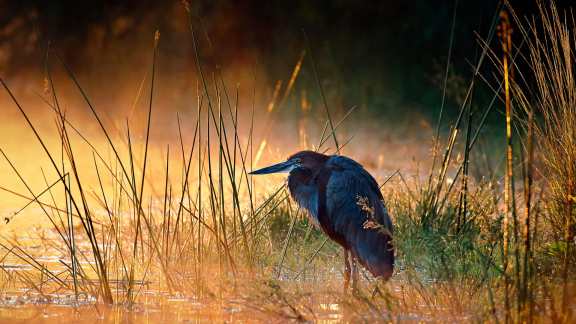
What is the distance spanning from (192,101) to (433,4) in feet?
10.3

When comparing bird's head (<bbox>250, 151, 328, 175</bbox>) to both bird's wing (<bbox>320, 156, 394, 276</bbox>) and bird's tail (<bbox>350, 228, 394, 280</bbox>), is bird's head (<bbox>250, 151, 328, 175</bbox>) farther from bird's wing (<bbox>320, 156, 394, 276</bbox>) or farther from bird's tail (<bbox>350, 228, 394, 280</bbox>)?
bird's tail (<bbox>350, 228, 394, 280</bbox>)

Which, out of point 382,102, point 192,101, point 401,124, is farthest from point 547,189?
point 192,101

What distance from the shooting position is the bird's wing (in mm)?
4480

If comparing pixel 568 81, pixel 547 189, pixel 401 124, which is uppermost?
pixel 401 124

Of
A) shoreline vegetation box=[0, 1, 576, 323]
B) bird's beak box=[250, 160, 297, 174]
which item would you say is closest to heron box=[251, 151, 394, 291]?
bird's beak box=[250, 160, 297, 174]

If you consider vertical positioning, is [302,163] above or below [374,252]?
above

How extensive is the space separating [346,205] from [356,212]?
60 millimetres

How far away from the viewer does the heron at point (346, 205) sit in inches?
176

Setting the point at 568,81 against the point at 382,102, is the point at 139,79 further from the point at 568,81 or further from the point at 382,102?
the point at 568,81

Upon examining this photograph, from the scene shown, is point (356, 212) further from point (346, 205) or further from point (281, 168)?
point (281, 168)

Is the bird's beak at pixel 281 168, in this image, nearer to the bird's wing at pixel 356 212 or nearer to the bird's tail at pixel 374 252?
the bird's wing at pixel 356 212

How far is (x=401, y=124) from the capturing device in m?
11.6

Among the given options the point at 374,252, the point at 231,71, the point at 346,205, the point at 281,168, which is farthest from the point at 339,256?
the point at 231,71

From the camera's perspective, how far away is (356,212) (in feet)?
15.3
